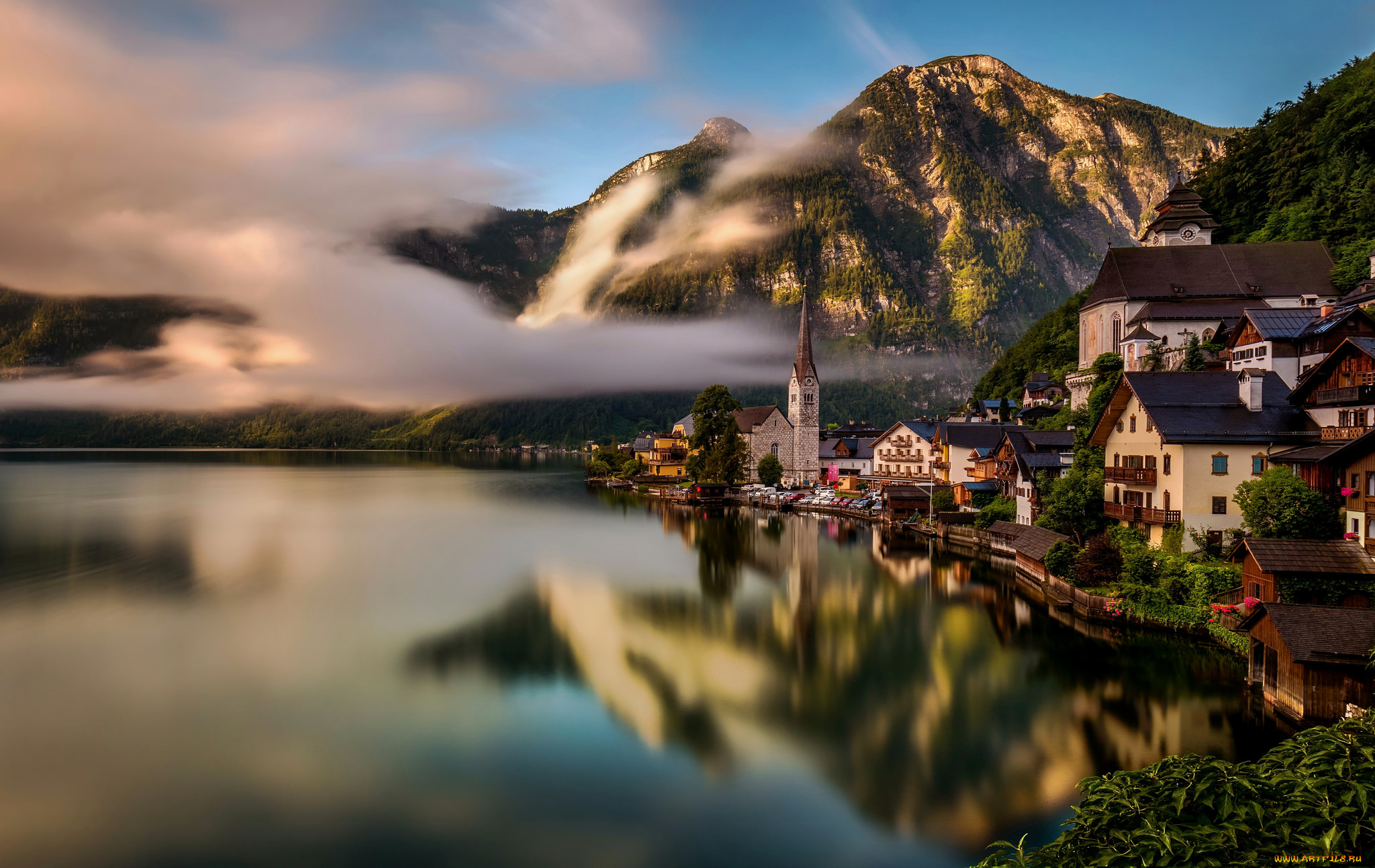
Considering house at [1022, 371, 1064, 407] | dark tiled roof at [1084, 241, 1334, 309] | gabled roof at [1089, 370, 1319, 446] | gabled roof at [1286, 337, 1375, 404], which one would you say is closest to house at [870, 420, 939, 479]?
house at [1022, 371, 1064, 407]

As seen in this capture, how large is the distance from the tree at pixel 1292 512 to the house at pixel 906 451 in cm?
4664

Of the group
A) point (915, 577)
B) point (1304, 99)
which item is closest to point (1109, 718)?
point (915, 577)

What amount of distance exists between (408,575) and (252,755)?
81.2 ft

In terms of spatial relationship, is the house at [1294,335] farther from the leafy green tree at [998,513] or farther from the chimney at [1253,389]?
the leafy green tree at [998,513]

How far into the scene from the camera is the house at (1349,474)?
2144 cm

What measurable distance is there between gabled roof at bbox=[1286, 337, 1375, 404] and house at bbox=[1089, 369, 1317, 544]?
70 centimetres

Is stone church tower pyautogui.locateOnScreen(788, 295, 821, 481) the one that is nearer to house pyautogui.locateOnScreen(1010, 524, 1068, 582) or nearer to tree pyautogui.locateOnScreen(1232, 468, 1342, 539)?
house pyautogui.locateOnScreen(1010, 524, 1068, 582)

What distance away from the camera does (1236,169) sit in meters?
66.1

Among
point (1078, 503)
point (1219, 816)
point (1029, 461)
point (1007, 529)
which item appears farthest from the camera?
point (1007, 529)

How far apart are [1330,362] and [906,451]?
167ft

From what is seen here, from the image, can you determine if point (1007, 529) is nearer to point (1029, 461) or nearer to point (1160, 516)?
point (1029, 461)

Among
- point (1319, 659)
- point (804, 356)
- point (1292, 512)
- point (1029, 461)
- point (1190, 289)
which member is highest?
point (804, 356)

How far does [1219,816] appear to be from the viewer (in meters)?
7.54

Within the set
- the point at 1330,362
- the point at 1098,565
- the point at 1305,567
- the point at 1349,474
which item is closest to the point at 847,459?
the point at 1098,565
